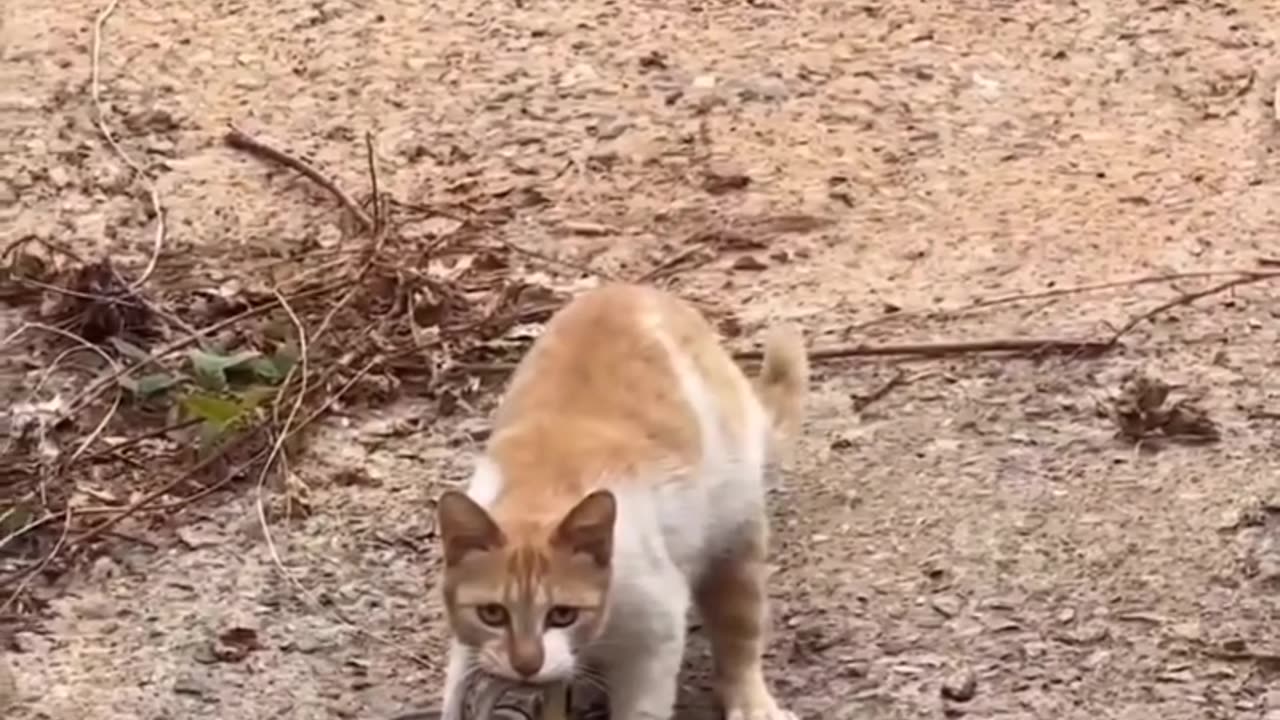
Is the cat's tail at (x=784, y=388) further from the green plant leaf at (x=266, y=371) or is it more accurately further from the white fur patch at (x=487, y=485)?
the green plant leaf at (x=266, y=371)

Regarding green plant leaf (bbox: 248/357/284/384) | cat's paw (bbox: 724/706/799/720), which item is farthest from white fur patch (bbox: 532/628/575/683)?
green plant leaf (bbox: 248/357/284/384)

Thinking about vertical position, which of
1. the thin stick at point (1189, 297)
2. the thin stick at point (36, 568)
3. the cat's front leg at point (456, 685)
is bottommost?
the thin stick at point (36, 568)

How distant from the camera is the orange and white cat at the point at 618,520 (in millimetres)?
2670

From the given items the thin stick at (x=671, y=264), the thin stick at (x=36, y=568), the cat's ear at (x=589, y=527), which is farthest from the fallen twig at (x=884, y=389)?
the thin stick at (x=36, y=568)

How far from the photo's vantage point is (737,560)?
10.1ft

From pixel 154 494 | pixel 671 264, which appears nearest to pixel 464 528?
pixel 154 494

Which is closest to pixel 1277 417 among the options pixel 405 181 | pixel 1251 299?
Answer: pixel 1251 299

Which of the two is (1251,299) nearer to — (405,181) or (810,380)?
(810,380)

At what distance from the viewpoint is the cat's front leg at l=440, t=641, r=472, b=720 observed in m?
2.84

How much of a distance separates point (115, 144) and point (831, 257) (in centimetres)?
144

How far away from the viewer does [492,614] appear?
8.79ft

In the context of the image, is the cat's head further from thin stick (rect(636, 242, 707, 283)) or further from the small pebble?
thin stick (rect(636, 242, 707, 283))

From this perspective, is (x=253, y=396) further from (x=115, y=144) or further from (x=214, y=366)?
(x=115, y=144)

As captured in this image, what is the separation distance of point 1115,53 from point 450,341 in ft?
5.15
